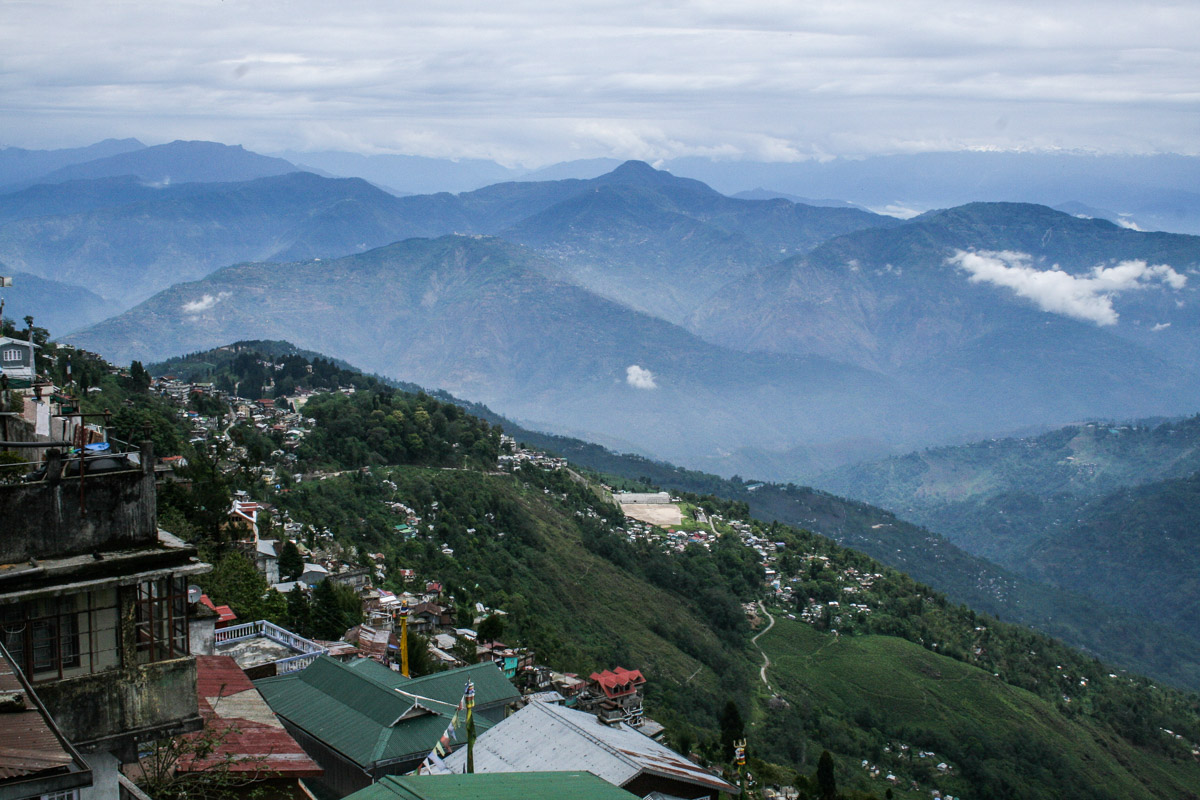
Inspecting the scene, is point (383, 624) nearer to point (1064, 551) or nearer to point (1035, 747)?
point (1035, 747)

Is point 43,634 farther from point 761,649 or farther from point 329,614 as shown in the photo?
point 761,649

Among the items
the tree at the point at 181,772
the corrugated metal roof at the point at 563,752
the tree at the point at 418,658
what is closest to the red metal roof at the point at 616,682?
the tree at the point at 418,658

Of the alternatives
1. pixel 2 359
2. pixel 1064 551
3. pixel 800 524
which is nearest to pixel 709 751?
pixel 2 359

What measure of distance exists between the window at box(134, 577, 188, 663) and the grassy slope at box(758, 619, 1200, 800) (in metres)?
46.9

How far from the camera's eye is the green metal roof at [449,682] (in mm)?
22219

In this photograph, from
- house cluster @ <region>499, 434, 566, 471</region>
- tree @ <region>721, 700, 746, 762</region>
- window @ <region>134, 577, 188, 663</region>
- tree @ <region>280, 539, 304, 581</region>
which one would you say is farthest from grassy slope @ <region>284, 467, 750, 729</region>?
window @ <region>134, 577, 188, 663</region>

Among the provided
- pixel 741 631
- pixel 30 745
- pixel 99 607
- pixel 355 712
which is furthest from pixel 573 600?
pixel 30 745

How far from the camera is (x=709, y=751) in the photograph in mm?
34500

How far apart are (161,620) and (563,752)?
38.0ft

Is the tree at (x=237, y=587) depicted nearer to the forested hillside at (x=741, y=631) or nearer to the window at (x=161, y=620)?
the forested hillside at (x=741, y=631)

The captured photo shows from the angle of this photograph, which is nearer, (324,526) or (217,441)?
(324,526)

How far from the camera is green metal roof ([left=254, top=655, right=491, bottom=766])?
64.0 feet

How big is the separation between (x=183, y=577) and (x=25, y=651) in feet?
4.71

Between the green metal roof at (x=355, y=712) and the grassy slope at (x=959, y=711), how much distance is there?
36.5 meters
